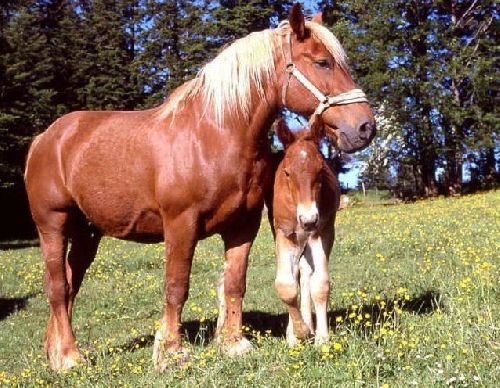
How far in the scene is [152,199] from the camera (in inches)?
215

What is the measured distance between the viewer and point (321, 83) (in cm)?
508

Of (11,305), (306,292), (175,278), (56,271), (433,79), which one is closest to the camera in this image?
(175,278)

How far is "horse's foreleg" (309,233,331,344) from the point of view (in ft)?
17.1

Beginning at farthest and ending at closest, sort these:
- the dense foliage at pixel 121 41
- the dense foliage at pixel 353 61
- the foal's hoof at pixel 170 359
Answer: the dense foliage at pixel 121 41
the dense foliage at pixel 353 61
the foal's hoof at pixel 170 359

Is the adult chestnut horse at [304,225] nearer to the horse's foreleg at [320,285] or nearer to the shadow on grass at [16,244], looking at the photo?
the horse's foreleg at [320,285]

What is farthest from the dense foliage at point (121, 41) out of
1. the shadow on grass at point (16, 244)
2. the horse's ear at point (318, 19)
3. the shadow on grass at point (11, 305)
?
the horse's ear at point (318, 19)

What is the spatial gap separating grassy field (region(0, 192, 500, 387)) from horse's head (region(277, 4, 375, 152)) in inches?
63.3

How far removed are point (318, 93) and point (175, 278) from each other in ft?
6.65

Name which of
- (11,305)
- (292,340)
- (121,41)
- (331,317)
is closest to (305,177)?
(292,340)

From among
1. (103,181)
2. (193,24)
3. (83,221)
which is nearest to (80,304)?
(83,221)

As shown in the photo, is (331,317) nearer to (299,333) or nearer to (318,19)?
(299,333)

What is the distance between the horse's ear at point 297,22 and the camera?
500 cm

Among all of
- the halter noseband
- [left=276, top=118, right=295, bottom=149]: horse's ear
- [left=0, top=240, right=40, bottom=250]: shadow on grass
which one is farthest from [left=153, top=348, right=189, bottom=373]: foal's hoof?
[left=0, top=240, right=40, bottom=250]: shadow on grass

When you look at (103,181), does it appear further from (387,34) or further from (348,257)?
(387,34)
